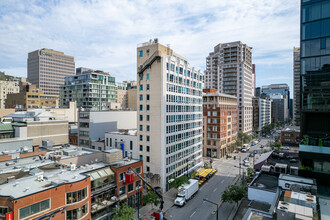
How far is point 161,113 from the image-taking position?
172 feet

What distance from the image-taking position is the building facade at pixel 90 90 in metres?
122

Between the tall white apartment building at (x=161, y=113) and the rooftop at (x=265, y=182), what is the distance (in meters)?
21.9

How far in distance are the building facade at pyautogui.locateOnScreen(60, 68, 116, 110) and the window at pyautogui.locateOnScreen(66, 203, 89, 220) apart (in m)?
94.3

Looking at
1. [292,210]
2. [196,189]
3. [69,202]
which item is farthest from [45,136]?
[292,210]

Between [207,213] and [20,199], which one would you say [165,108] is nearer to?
[207,213]

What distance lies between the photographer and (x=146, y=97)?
5559cm

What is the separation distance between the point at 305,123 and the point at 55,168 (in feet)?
144

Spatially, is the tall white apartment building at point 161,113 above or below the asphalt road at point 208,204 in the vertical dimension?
above

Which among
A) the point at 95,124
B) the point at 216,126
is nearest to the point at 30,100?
the point at 95,124

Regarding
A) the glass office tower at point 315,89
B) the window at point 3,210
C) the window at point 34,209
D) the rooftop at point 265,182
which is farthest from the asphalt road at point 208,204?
the window at point 3,210

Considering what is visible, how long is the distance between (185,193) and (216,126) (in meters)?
46.7

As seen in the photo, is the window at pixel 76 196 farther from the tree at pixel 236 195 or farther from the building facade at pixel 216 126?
the building facade at pixel 216 126

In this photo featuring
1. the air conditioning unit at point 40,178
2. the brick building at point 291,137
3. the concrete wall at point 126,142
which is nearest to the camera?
the air conditioning unit at point 40,178

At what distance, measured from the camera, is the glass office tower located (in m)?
33.2
